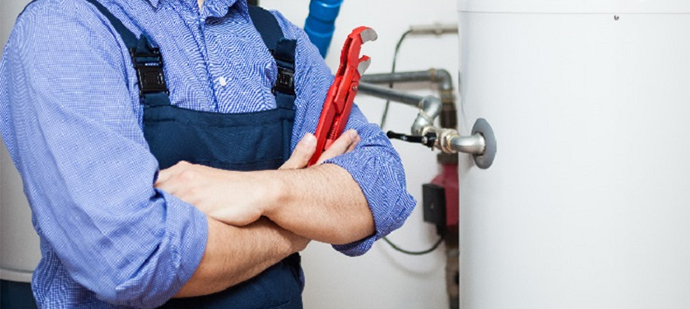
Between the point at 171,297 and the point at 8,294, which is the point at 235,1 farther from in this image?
the point at 8,294

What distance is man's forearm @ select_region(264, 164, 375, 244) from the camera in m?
1.00

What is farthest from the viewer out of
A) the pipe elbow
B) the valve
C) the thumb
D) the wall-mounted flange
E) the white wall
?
the white wall

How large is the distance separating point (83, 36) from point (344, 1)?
0.98 meters

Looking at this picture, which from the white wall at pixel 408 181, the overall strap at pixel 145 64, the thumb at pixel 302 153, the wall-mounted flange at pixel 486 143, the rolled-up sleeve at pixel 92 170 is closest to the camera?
the rolled-up sleeve at pixel 92 170

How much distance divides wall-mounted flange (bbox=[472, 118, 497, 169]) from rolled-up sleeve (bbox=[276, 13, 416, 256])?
15cm

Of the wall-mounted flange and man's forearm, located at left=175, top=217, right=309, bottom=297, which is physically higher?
the wall-mounted flange

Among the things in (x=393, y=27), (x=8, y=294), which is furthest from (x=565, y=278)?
(x=8, y=294)

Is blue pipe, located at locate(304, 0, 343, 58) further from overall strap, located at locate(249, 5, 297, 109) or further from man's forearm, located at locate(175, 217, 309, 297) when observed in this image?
man's forearm, located at locate(175, 217, 309, 297)

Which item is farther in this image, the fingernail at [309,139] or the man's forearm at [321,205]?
the fingernail at [309,139]

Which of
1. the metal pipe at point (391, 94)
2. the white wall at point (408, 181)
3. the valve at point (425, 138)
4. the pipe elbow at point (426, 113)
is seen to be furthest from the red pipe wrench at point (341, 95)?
the white wall at point (408, 181)

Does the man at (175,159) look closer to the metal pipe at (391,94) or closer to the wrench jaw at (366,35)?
the wrench jaw at (366,35)

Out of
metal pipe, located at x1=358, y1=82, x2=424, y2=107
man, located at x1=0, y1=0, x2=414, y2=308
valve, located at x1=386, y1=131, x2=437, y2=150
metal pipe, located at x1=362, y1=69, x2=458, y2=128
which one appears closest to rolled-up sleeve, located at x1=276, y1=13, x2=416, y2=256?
A: man, located at x1=0, y1=0, x2=414, y2=308

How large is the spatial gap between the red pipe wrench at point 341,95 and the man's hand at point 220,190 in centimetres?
17

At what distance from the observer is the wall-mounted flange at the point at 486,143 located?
1244 mm
